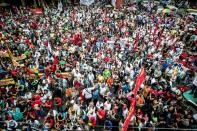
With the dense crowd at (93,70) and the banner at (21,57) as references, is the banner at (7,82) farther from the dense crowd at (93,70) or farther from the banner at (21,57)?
the banner at (21,57)

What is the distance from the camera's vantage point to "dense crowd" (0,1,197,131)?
470 inches

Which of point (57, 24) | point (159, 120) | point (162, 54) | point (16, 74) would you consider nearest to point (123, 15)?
point (57, 24)

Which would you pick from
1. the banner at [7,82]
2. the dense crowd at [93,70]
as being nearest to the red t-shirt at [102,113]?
the dense crowd at [93,70]

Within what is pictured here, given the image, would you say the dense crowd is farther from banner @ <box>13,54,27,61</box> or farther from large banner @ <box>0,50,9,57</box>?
large banner @ <box>0,50,9,57</box>

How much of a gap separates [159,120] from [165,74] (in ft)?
15.6

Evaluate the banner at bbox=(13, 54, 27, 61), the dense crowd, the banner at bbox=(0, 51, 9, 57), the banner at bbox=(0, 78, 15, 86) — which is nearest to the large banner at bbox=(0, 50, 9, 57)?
the banner at bbox=(0, 51, 9, 57)

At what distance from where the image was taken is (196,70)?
17359 millimetres

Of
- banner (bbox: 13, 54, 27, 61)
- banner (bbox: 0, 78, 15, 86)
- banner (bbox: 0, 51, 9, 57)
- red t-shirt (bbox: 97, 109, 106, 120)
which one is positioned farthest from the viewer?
banner (bbox: 13, 54, 27, 61)

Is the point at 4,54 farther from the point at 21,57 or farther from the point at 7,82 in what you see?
the point at 7,82

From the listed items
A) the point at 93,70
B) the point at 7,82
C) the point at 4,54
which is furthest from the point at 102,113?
the point at 4,54

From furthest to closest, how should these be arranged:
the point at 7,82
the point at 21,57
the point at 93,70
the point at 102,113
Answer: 1. the point at 21,57
2. the point at 93,70
3. the point at 7,82
4. the point at 102,113

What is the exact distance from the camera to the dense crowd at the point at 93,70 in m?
11.9

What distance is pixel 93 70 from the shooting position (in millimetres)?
16109

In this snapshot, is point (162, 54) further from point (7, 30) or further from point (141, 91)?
point (7, 30)
